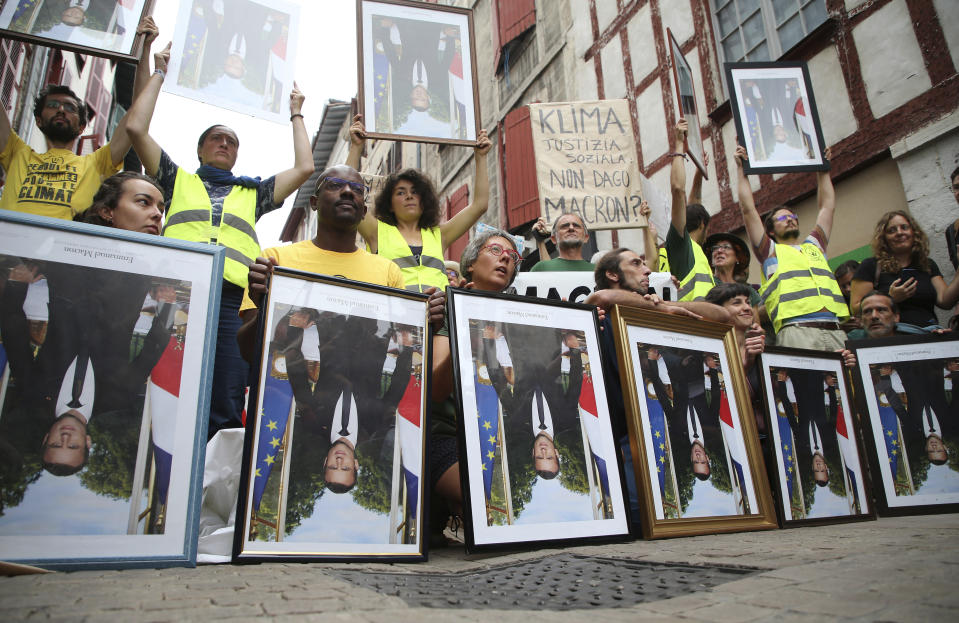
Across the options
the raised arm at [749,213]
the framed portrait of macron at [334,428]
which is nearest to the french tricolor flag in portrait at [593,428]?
the framed portrait of macron at [334,428]

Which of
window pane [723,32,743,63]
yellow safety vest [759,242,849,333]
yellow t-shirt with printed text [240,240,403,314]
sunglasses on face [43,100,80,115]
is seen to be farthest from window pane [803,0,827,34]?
sunglasses on face [43,100,80,115]

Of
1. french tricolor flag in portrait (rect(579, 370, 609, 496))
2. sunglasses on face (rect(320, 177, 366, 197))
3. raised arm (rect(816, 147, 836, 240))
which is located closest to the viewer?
french tricolor flag in portrait (rect(579, 370, 609, 496))

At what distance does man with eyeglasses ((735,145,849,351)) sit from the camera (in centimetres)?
394

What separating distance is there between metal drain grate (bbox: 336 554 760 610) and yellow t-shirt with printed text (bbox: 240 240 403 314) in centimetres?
127

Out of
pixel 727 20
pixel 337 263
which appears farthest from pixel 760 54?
pixel 337 263

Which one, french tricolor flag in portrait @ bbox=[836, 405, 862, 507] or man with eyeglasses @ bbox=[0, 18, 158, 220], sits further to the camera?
man with eyeglasses @ bbox=[0, 18, 158, 220]

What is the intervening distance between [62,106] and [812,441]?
409 centimetres

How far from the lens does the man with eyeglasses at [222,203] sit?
2.59m

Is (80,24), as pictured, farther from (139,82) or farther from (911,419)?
(911,419)

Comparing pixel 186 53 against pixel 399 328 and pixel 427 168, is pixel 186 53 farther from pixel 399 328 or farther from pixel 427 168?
pixel 427 168

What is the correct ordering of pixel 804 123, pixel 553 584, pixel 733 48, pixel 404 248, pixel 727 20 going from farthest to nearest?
pixel 727 20 → pixel 733 48 → pixel 804 123 → pixel 404 248 → pixel 553 584

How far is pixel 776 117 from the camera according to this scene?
194 inches

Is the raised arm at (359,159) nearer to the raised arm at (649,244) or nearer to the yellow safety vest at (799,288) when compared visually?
the raised arm at (649,244)

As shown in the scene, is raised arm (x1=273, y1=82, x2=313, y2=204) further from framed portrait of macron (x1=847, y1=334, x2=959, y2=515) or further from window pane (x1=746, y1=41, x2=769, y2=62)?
window pane (x1=746, y1=41, x2=769, y2=62)
